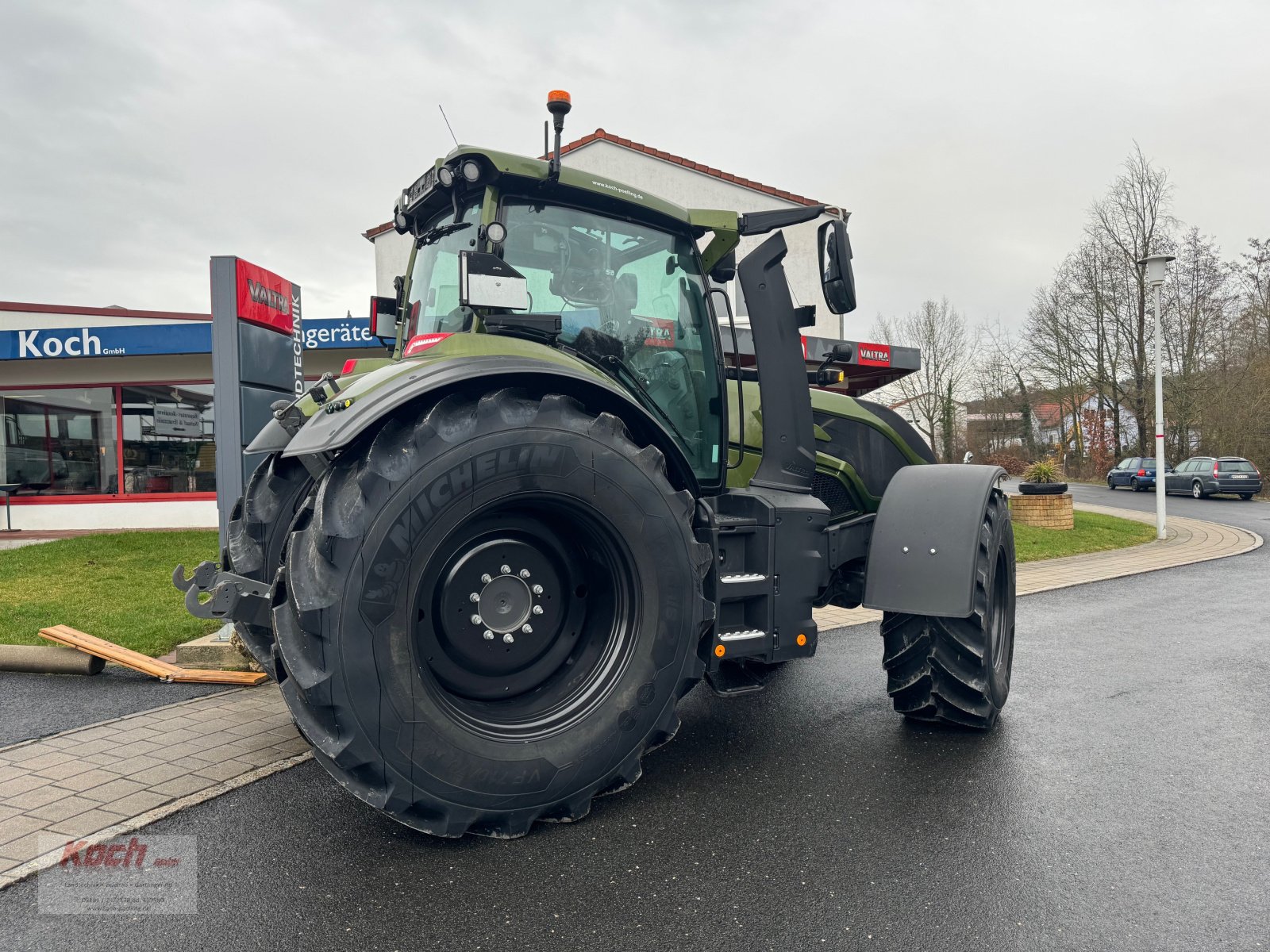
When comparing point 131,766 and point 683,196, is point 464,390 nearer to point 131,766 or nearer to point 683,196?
point 131,766

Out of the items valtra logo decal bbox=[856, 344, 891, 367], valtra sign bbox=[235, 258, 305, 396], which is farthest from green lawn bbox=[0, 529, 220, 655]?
valtra logo decal bbox=[856, 344, 891, 367]

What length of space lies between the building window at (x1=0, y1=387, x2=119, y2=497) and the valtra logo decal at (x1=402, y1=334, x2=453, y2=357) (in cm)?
1519

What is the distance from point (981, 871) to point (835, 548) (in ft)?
5.75

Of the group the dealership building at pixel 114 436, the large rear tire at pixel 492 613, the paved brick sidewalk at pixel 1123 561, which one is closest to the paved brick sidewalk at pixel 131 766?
the large rear tire at pixel 492 613

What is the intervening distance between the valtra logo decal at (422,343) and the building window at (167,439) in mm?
14197

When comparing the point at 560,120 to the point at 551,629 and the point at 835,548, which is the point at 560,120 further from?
the point at 835,548

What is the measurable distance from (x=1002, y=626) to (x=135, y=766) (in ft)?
14.6

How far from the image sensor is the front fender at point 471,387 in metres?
2.80

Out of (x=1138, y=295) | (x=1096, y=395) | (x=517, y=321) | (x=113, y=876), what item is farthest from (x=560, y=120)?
(x=1096, y=395)

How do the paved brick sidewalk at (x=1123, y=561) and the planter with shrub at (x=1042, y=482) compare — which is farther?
the planter with shrub at (x=1042, y=482)

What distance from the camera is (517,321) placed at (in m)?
3.46

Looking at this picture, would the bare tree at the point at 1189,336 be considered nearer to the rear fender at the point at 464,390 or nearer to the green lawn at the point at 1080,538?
the green lawn at the point at 1080,538

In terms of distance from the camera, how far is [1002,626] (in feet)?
16.4

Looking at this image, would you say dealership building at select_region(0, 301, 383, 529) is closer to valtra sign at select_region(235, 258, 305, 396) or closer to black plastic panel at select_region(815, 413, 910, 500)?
valtra sign at select_region(235, 258, 305, 396)
